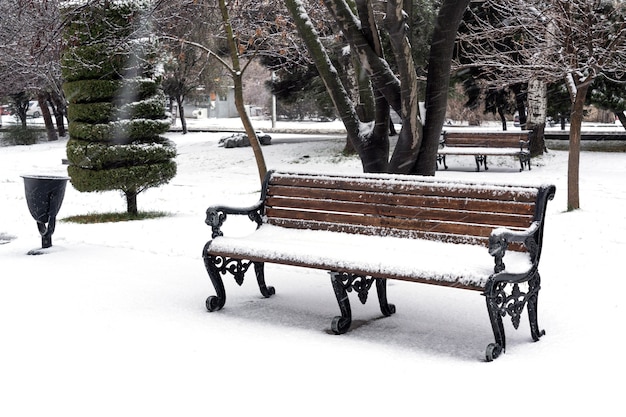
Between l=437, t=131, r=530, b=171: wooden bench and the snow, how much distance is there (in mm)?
8789

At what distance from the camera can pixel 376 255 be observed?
5691 millimetres

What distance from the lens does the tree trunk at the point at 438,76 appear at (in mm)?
6945

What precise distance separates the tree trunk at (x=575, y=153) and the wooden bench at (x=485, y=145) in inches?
255

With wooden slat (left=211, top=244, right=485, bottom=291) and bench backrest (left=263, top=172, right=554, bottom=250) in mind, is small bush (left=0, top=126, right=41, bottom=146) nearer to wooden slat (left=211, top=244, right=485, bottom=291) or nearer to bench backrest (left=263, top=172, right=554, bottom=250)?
bench backrest (left=263, top=172, right=554, bottom=250)

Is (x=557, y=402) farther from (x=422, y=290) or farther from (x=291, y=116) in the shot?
(x=291, y=116)

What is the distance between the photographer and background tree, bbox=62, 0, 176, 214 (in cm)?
1190

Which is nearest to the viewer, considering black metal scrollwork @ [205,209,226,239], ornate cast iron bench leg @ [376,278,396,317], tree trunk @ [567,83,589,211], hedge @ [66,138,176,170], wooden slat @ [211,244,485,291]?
wooden slat @ [211,244,485,291]

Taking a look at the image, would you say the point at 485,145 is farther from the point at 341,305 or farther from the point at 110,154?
the point at 341,305

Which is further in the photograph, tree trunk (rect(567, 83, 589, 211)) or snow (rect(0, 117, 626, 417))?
tree trunk (rect(567, 83, 589, 211))

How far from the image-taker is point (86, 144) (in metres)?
12.3

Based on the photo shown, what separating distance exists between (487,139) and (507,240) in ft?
48.2

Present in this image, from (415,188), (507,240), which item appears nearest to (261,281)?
(415,188)

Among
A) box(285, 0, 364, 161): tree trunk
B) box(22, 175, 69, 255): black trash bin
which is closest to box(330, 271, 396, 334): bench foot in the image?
box(285, 0, 364, 161): tree trunk

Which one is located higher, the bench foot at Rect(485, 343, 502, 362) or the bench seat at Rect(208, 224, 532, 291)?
the bench seat at Rect(208, 224, 532, 291)
